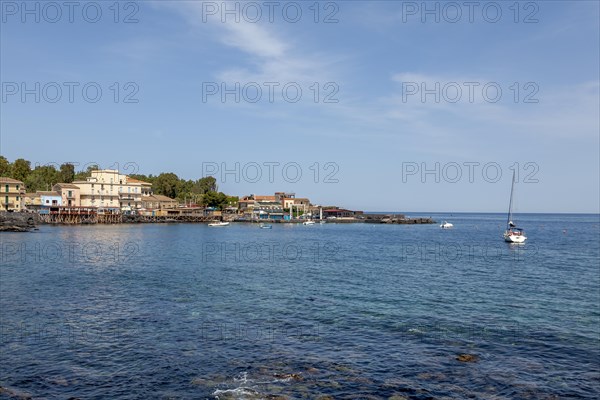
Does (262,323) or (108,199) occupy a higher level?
(108,199)

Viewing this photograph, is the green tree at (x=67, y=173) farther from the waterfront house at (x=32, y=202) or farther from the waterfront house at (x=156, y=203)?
the waterfront house at (x=32, y=202)

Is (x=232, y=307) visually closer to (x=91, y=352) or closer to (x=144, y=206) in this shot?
(x=91, y=352)

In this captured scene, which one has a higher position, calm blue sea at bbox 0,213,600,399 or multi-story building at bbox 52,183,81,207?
multi-story building at bbox 52,183,81,207

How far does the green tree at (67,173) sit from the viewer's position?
185m

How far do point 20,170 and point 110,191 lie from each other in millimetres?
40226

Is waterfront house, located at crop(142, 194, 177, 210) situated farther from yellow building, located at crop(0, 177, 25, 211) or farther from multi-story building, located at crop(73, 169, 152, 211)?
yellow building, located at crop(0, 177, 25, 211)

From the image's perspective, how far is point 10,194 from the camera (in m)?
117

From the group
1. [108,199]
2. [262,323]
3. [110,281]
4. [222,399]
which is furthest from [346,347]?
[108,199]

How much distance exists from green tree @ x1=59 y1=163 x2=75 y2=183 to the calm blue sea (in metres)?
153

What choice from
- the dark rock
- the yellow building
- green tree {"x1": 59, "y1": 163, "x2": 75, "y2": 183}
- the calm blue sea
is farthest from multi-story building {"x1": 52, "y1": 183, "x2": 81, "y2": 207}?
the dark rock

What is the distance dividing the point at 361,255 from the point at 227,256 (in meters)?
19.8

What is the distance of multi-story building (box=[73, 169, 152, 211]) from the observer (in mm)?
140750

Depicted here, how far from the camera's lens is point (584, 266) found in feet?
182

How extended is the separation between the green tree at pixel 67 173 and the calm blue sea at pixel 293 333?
6027 inches
